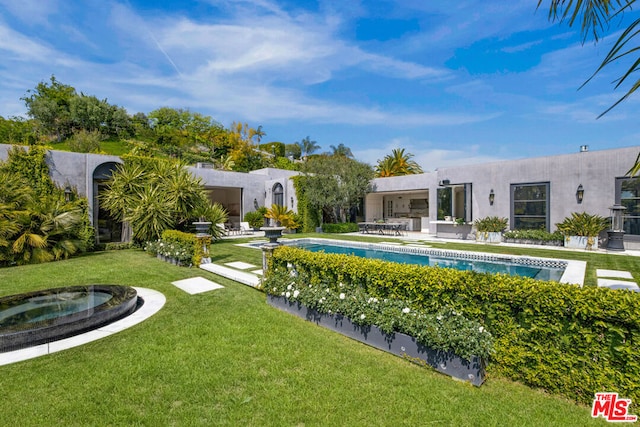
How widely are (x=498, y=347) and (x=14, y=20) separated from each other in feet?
58.6

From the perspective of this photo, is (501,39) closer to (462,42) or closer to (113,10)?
(462,42)

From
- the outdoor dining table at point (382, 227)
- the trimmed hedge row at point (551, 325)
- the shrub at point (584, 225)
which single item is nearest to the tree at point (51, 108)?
the outdoor dining table at point (382, 227)

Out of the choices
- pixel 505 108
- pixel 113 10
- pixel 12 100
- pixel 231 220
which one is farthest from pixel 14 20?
pixel 12 100

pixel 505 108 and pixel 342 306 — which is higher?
pixel 505 108

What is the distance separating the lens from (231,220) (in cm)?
2470

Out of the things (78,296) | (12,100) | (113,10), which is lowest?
(78,296)

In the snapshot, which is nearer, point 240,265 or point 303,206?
point 240,265

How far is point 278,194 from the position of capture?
20781mm

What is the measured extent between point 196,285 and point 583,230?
1479 centimetres

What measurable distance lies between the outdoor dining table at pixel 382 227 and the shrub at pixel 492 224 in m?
4.64

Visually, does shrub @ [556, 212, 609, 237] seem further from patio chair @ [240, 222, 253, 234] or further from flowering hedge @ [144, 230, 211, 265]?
patio chair @ [240, 222, 253, 234]

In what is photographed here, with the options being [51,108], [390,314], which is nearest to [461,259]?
[390,314]

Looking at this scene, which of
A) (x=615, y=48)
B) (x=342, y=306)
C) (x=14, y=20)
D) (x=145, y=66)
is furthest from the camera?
(x=145, y=66)

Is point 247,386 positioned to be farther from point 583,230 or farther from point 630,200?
point 630,200
